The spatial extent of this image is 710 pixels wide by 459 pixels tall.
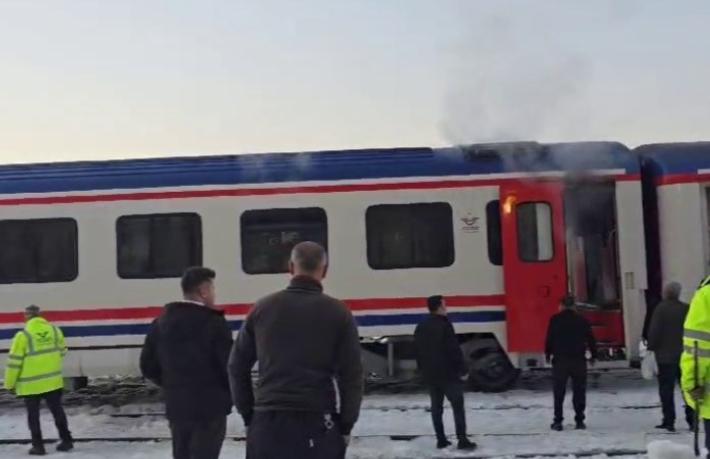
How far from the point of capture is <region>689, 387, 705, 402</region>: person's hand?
18.4 ft

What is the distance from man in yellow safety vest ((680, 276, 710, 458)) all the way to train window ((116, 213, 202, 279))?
26.7 feet

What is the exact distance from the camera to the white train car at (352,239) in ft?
41.1

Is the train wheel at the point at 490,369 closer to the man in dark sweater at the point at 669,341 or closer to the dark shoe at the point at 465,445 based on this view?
the man in dark sweater at the point at 669,341

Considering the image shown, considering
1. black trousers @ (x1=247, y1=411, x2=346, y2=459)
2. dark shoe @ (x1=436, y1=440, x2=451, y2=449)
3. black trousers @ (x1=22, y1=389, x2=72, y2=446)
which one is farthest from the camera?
black trousers @ (x1=22, y1=389, x2=72, y2=446)

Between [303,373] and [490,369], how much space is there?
334 inches

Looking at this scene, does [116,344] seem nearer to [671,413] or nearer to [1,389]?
[1,389]

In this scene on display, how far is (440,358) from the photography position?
29.6 ft

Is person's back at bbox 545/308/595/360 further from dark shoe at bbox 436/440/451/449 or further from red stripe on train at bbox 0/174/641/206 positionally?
red stripe on train at bbox 0/174/641/206

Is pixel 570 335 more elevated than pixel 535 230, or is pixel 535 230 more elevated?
pixel 535 230

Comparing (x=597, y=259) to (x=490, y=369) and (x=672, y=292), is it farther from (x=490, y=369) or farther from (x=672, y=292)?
(x=672, y=292)

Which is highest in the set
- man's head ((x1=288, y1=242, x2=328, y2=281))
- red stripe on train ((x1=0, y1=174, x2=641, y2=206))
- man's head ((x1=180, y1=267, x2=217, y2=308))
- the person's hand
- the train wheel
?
red stripe on train ((x1=0, y1=174, x2=641, y2=206))

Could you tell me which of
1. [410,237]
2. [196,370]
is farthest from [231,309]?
[196,370]

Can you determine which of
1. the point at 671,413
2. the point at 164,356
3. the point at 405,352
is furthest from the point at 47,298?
the point at 671,413

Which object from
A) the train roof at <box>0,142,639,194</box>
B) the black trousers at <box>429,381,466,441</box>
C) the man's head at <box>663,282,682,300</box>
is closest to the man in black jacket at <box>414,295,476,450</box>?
the black trousers at <box>429,381,466,441</box>
